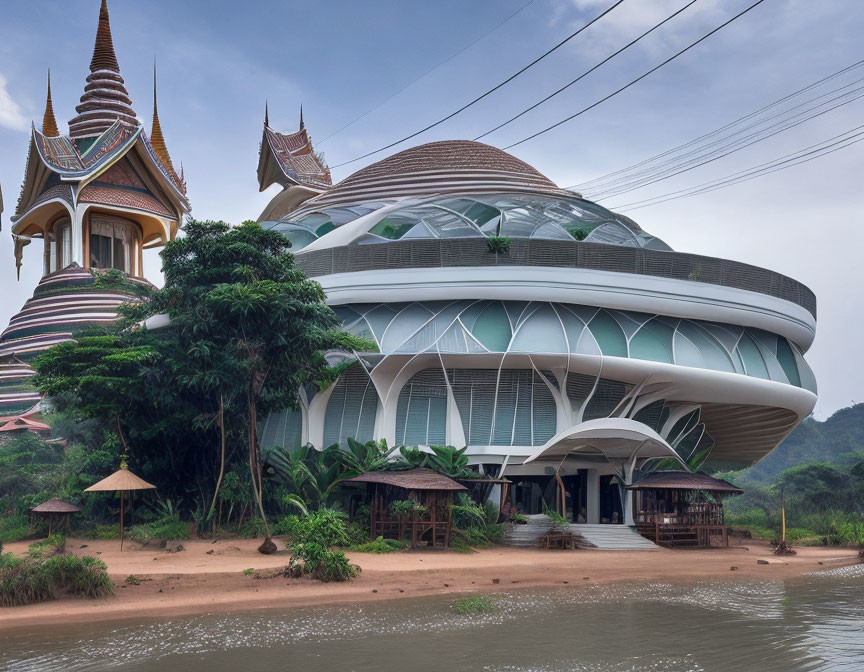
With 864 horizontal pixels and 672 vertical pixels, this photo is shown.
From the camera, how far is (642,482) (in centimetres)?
2727

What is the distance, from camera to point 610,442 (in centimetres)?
2756

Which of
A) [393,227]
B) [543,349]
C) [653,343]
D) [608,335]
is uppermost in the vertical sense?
[393,227]

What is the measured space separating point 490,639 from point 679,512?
16.4 m

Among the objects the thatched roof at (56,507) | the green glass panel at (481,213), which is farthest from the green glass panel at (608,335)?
the thatched roof at (56,507)

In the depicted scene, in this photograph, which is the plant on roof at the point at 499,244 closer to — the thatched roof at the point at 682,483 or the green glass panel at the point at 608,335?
the green glass panel at the point at 608,335

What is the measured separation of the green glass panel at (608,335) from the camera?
29094mm

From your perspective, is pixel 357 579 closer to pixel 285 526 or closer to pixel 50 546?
pixel 285 526

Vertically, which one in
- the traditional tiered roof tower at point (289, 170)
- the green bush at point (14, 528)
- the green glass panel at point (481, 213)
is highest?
the traditional tiered roof tower at point (289, 170)

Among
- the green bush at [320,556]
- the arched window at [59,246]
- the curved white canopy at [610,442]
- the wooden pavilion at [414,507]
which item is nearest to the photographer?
the green bush at [320,556]

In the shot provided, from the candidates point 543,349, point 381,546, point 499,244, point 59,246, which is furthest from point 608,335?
point 59,246

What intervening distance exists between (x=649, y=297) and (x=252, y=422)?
46.8 ft

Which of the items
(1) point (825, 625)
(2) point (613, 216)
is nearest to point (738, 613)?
(1) point (825, 625)

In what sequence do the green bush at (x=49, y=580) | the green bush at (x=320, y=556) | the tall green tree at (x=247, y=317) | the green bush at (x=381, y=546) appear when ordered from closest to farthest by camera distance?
the green bush at (x=49, y=580)
the green bush at (x=320, y=556)
the green bush at (x=381, y=546)
the tall green tree at (x=247, y=317)

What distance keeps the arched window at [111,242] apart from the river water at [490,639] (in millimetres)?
43876
